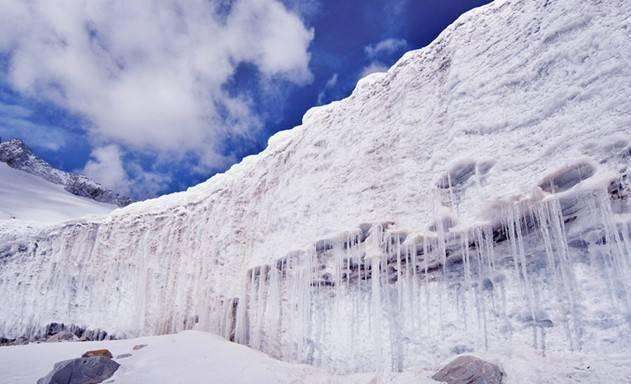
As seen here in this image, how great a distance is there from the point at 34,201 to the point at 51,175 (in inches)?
700

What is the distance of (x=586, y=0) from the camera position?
26.0 feet

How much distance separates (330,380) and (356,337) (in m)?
1.12

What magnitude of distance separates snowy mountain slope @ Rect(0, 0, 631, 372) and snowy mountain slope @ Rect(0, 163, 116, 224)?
65.3ft

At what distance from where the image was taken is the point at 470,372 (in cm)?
695

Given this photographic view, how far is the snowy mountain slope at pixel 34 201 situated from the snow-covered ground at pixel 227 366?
17069 millimetres

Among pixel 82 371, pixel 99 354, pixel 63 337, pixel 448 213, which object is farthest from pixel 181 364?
pixel 63 337

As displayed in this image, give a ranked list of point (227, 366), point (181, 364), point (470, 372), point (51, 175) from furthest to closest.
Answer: point (51, 175)
point (181, 364)
point (227, 366)
point (470, 372)

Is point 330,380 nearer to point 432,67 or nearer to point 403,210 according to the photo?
point 403,210

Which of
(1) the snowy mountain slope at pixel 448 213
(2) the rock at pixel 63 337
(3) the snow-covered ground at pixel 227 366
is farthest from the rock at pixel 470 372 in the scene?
(2) the rock at pixel 63 337

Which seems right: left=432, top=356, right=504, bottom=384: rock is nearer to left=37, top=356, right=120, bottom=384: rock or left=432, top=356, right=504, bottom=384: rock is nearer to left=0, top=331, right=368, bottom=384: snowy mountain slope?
left=0, top=331, right=368, bottom=384: snowy mountain slope

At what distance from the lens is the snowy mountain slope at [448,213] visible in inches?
265

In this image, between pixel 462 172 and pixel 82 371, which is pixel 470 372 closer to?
pixel 462 172

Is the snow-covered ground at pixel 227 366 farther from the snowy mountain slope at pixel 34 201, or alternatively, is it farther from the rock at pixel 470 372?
the snowy mountain slope at pixel 34 201

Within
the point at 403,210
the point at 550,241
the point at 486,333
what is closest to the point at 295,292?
the point at 403,210
